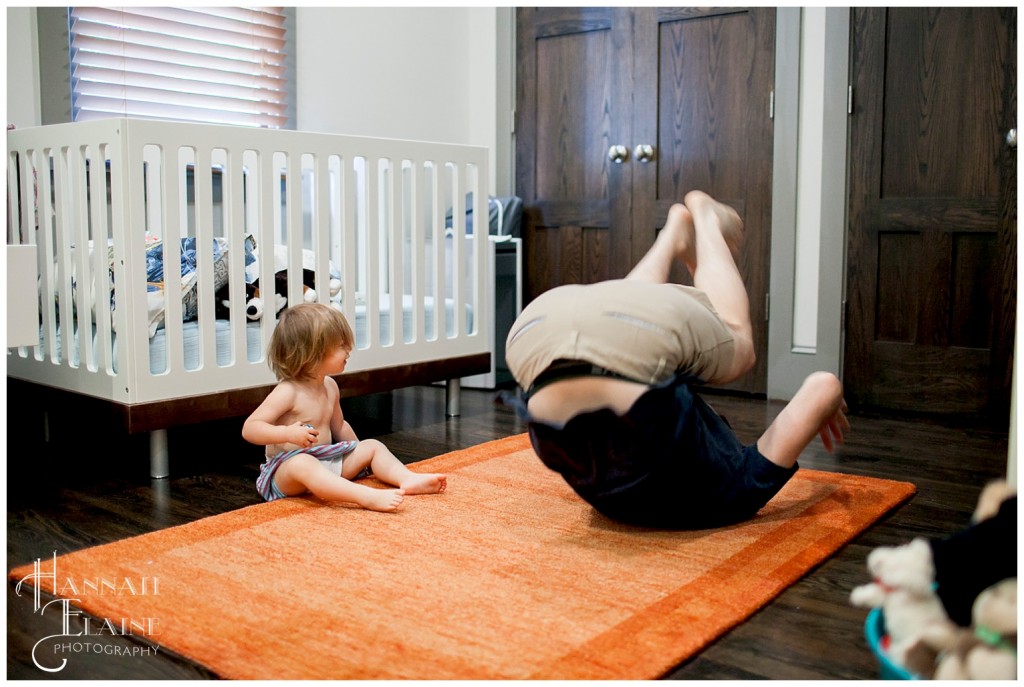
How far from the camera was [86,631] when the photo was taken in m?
1.25

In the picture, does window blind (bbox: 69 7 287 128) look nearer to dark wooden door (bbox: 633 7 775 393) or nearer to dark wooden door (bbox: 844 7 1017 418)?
dark wooden door (bbox: 633 7 775 393)

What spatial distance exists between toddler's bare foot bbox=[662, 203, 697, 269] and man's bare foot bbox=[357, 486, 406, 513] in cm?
67

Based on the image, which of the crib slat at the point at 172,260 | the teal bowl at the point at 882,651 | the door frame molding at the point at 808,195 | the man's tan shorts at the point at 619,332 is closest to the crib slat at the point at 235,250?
the crib slat at the point at 172,260

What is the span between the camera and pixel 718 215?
184 cm

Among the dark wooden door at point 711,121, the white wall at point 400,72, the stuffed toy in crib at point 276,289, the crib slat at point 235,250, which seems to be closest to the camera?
the crib slat at point 235,250

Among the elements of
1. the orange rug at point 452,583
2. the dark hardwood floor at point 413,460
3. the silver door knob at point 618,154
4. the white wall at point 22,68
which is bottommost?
the dark hardwood floor at point 413,460

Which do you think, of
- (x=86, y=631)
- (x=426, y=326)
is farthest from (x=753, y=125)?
(x=86, y=631)

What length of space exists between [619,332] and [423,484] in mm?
601

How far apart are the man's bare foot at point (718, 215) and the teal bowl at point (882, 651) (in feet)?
3.04

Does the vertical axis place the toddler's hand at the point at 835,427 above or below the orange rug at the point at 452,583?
above

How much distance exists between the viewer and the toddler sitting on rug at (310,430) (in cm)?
182

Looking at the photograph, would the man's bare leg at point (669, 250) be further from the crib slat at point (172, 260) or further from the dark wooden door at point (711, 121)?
the dark wooden door at point (711, 121)

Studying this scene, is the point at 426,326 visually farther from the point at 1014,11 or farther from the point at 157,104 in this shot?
the point at 1014,11

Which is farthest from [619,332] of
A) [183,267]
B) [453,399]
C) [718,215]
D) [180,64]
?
[180,64]
